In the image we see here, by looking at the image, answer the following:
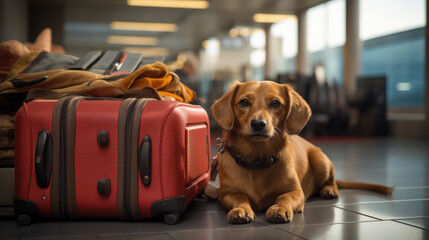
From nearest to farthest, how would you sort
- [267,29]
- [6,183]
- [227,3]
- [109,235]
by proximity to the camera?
[109,235] → [6,183] → [227,3] → [267,29]

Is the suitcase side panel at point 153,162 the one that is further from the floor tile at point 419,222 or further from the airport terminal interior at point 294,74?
the floor tile at point 419,222

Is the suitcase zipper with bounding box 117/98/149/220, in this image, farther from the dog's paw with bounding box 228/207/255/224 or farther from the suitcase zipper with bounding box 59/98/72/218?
the dog's paw with bounding box 228/207/255/224

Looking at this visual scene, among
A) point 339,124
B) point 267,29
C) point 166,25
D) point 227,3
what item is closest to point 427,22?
point 339,124

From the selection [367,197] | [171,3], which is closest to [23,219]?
[367,197]

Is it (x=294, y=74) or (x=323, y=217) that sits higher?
(x=294, y=74)

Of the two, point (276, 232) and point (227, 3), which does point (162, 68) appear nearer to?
point (276, 232)

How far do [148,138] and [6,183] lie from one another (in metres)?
0.89

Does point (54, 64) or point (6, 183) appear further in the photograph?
point (54, 64)

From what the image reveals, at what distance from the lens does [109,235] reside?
1.86 m

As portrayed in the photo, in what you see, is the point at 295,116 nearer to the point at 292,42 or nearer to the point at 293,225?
the point at 293,225

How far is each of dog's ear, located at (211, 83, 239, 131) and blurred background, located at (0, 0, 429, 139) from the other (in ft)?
13.7

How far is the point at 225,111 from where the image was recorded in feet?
7.78

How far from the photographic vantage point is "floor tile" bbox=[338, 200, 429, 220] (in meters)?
2.29

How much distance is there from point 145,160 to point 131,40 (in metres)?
21.0
